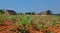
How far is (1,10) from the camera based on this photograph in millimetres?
7789

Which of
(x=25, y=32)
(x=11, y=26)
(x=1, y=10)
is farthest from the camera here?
(x=1, y=10)

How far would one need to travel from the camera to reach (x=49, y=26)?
26.2 feet

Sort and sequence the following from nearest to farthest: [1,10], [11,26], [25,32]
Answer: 1. [25,32]
2. [11,26]
3. [1,10]

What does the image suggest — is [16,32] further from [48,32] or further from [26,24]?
[48,32]

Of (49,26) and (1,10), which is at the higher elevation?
(1,10)

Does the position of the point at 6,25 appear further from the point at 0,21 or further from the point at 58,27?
the point at 58,27

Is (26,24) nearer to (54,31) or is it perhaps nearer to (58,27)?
(54,31)

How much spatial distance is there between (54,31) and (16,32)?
1.52 metres

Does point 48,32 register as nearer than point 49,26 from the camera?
Yes

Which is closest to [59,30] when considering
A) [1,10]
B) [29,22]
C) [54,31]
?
[54,31]

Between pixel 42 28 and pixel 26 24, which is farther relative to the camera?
pixel 42 28

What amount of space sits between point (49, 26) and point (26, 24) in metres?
1.23

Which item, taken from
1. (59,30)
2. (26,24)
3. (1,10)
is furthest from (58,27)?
(1,10)

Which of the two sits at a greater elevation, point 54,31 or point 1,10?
point 1,10
